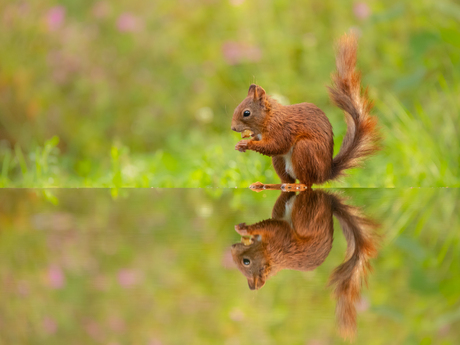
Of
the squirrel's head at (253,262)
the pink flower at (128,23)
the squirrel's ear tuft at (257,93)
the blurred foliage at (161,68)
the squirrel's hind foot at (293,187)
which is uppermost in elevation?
the pink flower at (128,23)

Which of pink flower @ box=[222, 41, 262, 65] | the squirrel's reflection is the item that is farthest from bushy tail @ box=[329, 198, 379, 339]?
pink flower @ box=[222, 41, 262, 65]

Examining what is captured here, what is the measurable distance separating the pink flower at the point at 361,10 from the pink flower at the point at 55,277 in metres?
3.94

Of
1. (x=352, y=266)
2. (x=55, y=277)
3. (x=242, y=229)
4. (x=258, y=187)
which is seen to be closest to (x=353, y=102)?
(x=258, y=187)

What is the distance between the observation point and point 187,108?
5059 millimetres

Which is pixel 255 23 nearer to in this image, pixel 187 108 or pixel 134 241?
pixel 187 108

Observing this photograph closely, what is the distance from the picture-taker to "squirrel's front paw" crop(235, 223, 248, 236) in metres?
1.50

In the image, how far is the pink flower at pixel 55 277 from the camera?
0.92 m

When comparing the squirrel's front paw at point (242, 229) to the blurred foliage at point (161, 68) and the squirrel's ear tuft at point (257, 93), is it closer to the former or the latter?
the squirrel's ear tuft at point (257, 93)

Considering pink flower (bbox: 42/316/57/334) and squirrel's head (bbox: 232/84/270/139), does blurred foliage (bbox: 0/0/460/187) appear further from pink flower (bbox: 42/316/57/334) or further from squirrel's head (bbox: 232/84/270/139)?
pink flower (bbox: 42/316/57/334)

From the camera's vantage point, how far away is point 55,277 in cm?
99

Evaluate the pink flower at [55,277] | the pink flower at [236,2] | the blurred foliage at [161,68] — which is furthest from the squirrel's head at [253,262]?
the pink flower at [236,2]

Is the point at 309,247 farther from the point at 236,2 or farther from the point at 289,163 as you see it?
the point at 236,2

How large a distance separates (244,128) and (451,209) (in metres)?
0.97

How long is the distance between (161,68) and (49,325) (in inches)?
185
